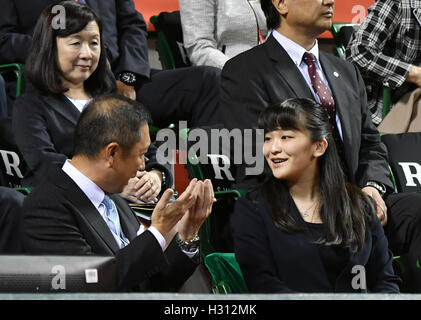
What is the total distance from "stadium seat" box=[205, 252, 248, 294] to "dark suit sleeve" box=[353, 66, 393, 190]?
476 millimetres

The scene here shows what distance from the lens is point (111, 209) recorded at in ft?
5.57

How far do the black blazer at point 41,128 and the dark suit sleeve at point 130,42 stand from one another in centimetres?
44

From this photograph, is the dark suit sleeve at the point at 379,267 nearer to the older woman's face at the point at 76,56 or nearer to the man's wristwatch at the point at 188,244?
the man's wristwatch at the point at 188,244

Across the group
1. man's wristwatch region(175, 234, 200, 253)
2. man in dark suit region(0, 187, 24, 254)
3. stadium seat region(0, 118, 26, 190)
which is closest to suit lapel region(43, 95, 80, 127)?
stadium seat region(0, 118, 26, 190)

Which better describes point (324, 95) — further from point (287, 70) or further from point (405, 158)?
point (405, 158)

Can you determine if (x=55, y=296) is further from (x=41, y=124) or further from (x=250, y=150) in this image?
(x=41, y=124)

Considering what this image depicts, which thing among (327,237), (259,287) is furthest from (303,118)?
(259,287)

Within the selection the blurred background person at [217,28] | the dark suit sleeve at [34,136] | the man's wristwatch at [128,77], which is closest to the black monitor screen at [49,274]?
the dark suit sleeve at [34,136]

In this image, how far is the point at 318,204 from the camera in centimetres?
181

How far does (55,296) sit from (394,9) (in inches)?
73.4

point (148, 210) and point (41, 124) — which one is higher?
point (41, 124)

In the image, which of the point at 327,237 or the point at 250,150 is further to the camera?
the point at 250,150

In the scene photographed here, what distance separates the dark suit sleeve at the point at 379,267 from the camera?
1.81m

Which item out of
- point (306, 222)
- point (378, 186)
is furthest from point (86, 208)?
point (378, 186)
